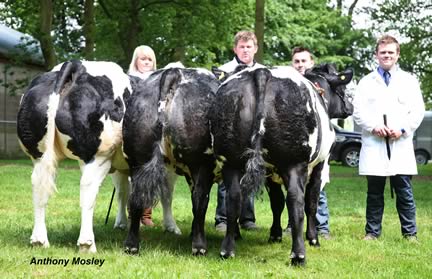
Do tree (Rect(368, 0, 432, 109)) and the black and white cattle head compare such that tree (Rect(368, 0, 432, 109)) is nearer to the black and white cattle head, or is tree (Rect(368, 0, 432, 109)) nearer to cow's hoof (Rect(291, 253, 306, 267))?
the black and white cattle head

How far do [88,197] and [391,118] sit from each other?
150 inches

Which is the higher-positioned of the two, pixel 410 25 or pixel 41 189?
pixel 410 25

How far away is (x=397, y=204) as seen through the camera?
750 cm

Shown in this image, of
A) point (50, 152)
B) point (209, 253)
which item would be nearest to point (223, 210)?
point (209, 253)

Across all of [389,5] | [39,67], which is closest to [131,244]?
[389,5]

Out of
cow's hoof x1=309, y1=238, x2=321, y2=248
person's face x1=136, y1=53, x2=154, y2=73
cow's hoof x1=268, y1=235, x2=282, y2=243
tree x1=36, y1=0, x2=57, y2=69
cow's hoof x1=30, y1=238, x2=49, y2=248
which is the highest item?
tree x1=36, y1=0, x2=57, y2=69

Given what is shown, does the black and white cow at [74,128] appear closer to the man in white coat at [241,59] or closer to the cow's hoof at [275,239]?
the man in white coat at [241,59]

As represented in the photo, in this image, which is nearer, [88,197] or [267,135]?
[267,135]

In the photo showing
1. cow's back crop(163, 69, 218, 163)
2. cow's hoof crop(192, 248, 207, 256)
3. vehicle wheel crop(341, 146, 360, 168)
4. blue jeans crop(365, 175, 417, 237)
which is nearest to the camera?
cow's back crop(163, 69, 218, 163)

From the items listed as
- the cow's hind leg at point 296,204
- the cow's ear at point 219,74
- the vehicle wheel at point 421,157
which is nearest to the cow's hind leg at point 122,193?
the cow's ear at point 219,74

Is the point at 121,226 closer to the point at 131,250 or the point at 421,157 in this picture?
the point at 131,250

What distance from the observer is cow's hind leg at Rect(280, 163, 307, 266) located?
17.8ft

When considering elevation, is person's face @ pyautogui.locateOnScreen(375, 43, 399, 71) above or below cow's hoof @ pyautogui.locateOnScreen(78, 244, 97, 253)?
above

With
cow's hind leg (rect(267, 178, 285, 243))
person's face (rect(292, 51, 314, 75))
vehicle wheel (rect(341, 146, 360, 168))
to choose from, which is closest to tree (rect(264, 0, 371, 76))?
vehicle wheel (rect(341, 146, 360, 168))
